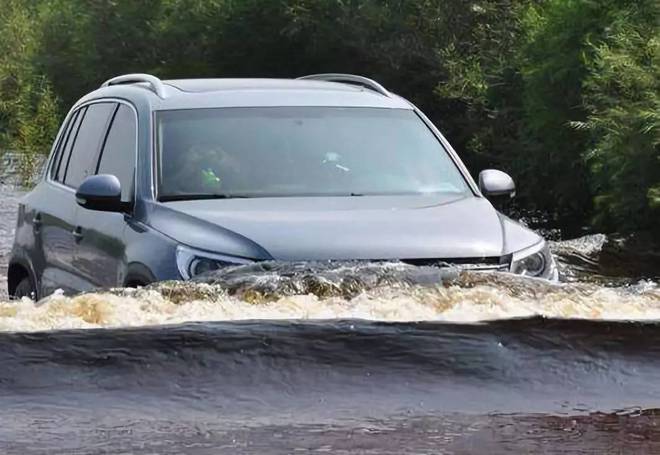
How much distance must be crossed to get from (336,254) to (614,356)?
199 cm

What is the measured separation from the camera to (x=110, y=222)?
309 inches

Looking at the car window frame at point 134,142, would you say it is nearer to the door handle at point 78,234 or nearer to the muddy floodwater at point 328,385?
the door handle at point 78,234

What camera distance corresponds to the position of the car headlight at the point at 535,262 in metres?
7.20

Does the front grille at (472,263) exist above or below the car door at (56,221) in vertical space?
above

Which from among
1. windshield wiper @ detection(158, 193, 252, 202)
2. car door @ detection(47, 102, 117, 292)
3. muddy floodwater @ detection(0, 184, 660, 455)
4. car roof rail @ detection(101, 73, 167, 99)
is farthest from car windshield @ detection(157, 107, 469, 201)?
muddy floodwater @ detection(0, 184, 660, 455)

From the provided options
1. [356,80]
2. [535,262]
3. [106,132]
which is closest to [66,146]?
[106,132]

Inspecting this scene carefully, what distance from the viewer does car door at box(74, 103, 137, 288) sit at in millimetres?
7664

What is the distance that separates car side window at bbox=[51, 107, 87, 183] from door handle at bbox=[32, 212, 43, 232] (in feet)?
0.73

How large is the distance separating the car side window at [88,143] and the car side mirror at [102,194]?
0.98 m

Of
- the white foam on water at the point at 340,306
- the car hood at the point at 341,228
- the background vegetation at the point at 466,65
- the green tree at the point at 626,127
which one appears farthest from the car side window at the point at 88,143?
the background vegetation at the point at 466,65

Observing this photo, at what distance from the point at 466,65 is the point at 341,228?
22766 mm

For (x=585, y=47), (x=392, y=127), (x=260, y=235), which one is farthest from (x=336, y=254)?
(x=585, y=47)

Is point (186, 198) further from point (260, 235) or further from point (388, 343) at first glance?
point (388, 343)

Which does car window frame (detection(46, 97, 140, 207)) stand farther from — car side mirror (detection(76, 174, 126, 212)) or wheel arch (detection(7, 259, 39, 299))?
wheel arch (detection(7, 259, 39, 299))
